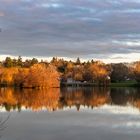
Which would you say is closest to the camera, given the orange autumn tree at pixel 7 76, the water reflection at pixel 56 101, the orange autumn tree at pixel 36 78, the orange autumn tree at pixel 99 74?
the water reflection at pixel 56 101

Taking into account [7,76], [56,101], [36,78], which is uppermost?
[7,76]

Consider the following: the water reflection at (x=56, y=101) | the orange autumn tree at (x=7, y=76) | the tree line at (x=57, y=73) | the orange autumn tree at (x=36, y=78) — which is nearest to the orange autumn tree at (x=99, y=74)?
the tree line at (x=57, y=73)

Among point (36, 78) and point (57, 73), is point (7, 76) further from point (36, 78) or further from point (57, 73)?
point (57, 73)

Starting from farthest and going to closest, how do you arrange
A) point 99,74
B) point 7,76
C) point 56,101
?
point 99,74, point 7,76, point 56,101

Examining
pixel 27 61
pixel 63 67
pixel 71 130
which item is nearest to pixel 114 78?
pixel 63 67

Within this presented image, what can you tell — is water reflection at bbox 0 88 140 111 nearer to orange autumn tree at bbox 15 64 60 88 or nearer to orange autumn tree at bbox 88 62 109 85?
orange autumn tree at bbox 15 64 60 88

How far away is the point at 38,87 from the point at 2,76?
7.88 meters

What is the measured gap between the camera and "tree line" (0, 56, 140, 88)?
67.2 metres

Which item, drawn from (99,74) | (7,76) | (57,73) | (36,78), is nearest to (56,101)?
(36,78)

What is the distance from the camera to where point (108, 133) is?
1611 centimetres

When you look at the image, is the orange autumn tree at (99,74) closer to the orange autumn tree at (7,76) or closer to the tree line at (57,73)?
the tree line at (57,73)

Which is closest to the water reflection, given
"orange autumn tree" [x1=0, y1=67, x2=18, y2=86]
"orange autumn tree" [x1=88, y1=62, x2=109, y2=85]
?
"orange autumn tree" [x1=0, y1=67, x2=18, y2=86]

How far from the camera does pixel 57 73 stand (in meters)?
74.3

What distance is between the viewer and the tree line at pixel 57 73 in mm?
67188
